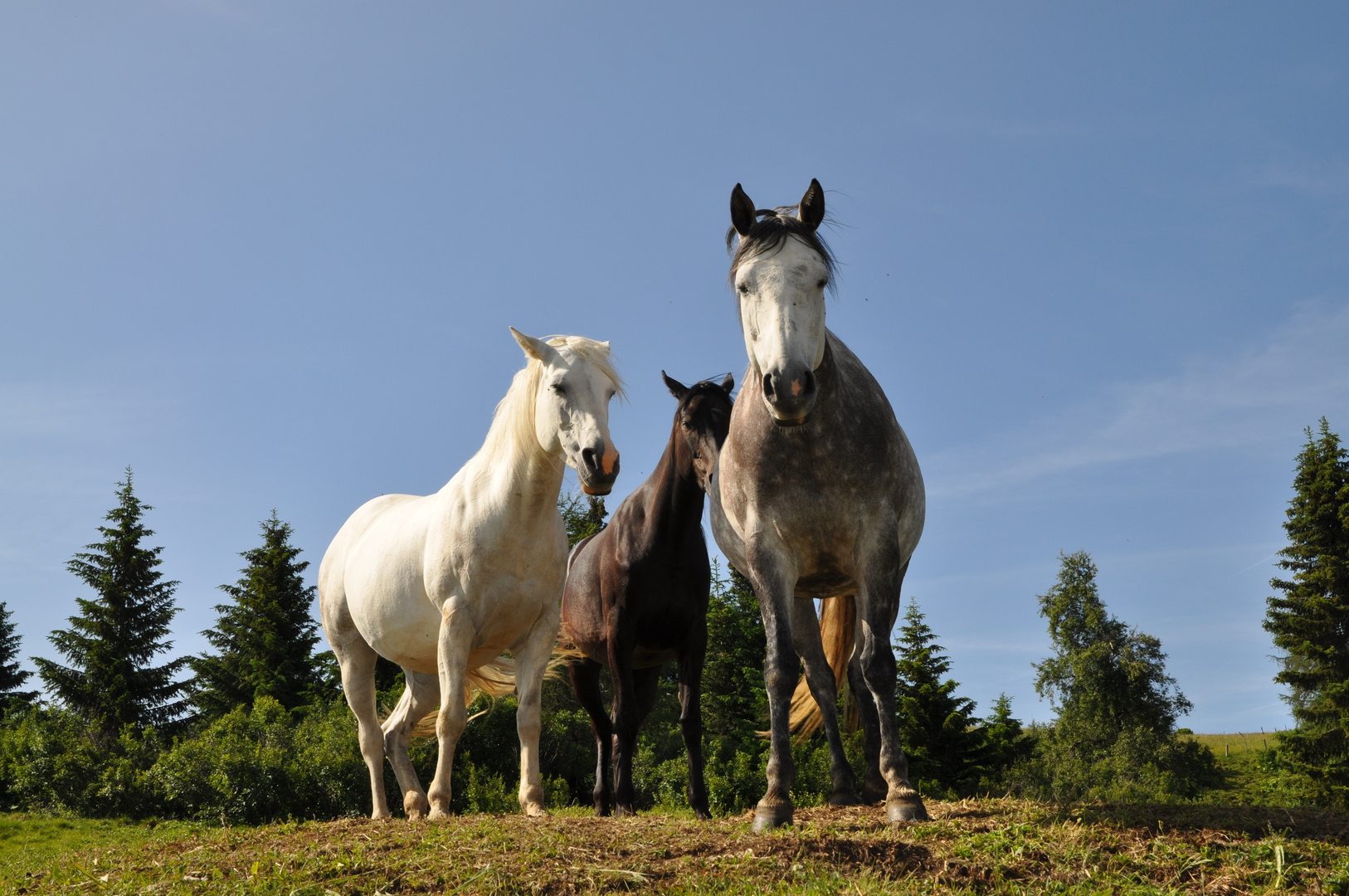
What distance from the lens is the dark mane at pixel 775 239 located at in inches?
203

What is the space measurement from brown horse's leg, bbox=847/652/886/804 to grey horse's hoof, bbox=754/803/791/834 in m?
0.95

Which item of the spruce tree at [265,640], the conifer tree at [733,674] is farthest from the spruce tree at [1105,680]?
Result: the spruce tree at [265,640]

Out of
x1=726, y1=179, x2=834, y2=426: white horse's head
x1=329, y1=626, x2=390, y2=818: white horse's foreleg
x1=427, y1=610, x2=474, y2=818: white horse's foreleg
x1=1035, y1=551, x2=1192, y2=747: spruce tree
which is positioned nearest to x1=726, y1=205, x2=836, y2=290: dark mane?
x1=726, y1=179, x2=834, y2=426: white horse's head

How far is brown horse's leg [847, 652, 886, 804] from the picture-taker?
579 cm

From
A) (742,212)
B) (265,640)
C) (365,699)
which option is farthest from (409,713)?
(265,640)

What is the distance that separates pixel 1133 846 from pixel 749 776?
13.5 m

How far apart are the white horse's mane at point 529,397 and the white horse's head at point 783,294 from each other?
5.29 feet

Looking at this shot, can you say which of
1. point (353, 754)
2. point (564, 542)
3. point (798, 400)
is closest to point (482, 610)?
point (564, 542)

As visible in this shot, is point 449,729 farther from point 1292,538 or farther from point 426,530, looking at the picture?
point 1292,538

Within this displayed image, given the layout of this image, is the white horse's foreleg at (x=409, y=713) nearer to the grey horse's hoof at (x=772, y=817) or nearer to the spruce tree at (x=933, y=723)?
the grey horse's hoof at (x=772, y=817)

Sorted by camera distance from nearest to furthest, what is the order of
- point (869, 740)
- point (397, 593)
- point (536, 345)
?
point (869, 740) → point (536, 345) → point (397, 593)

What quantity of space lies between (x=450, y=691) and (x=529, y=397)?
7.20ft

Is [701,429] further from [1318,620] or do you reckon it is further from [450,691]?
[1318,620]

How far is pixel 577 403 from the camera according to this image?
21.4ft
